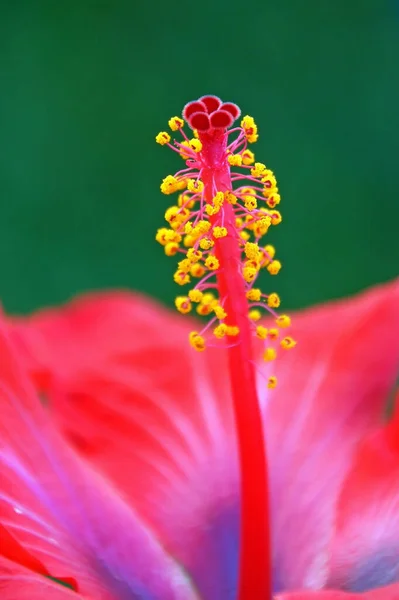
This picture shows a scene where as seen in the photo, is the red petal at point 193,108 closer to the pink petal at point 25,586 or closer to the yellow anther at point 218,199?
the yellow anther at point 218,199

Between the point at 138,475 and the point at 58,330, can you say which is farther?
the point at 58,330

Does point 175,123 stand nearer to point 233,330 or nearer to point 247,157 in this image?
point 247,157

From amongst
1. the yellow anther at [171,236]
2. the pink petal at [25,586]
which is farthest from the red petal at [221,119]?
the pink petal at [25,586]

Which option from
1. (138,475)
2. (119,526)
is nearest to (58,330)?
(138,475)

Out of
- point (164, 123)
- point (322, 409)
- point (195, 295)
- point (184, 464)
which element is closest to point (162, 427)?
point (184, 464)

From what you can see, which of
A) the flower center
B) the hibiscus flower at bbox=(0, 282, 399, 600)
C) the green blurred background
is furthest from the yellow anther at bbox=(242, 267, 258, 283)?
the green blurred background

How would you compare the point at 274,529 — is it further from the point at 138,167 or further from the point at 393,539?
the point at 138,167
